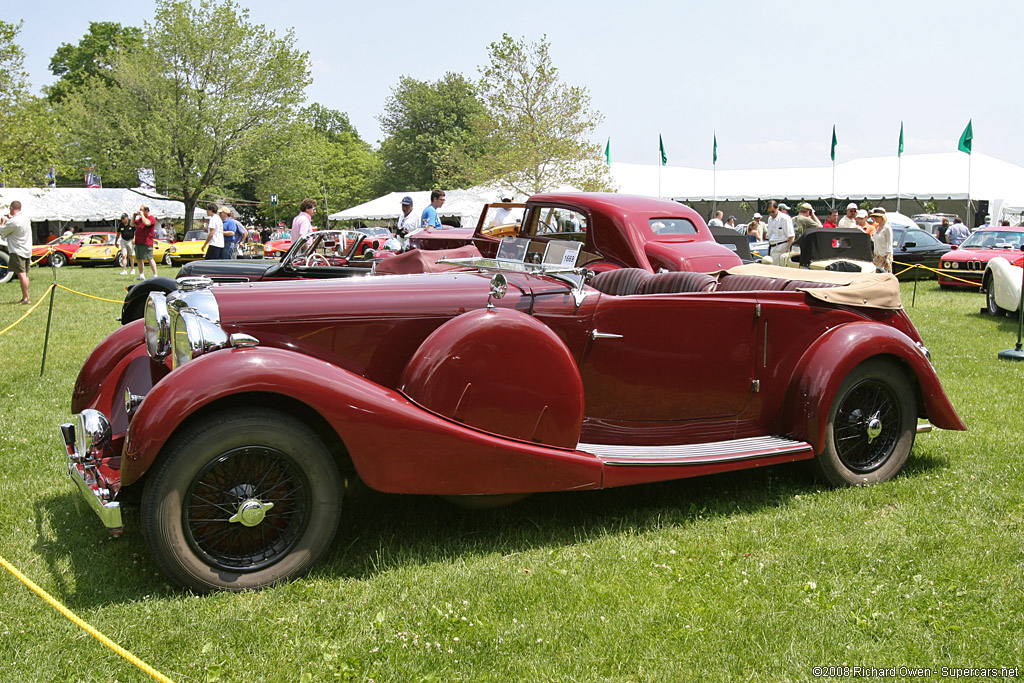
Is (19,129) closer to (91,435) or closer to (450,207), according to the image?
(450,207)

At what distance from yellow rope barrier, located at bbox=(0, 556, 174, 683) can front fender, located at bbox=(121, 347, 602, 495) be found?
0.53 meters

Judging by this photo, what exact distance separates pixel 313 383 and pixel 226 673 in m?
1.15

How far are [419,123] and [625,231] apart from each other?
66785 millimetres

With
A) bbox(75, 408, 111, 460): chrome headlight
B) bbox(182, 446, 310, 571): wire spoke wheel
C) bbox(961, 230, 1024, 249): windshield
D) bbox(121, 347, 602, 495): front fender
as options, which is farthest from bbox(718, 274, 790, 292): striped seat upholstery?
bbox(961, 230, 1024, 249): windshield

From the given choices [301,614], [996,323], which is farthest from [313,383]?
[996,323]

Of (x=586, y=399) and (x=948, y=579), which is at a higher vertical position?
(x=586, y=399)

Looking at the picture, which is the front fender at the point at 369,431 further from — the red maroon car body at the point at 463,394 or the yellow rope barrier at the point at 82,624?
the yellow rope barrier at the point at 82,624

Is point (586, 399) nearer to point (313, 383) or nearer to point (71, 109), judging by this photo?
point (313, 383)

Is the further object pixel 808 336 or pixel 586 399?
pixel 808 336

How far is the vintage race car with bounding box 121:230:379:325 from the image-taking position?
27.4ft

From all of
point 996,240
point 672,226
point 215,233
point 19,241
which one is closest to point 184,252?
point 215,233

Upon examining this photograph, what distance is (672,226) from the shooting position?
28.3 feet

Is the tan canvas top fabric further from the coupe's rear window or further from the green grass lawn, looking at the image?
the coupe's rear window

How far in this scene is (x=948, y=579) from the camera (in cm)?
366
